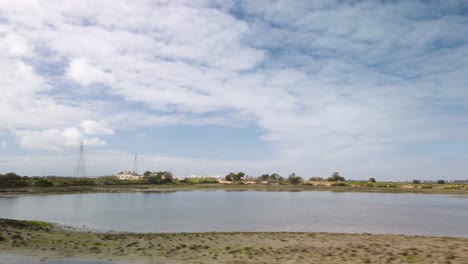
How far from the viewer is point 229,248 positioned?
24.2 meters

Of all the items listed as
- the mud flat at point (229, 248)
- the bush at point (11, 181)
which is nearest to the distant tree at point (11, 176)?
the bush at point (11, 181)

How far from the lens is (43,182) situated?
399ft

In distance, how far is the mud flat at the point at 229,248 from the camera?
21078 mm

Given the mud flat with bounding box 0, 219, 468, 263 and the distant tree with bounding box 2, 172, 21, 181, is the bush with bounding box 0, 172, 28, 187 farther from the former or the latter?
the mud flat with bounding box 0, 219, 468, 263

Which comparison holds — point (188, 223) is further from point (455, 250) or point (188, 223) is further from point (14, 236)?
point (455, 250)

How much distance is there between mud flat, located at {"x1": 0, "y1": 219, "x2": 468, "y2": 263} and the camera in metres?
21.1

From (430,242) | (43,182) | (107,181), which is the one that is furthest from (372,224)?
(107,181)

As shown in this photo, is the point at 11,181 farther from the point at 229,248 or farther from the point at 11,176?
the point at 229,248

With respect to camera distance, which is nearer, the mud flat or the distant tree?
the mud flat

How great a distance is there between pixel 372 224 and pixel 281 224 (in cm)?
1123

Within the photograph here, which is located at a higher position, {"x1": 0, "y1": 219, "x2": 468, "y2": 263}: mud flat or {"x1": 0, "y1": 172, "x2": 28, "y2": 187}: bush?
{"x1": 0, "y1": 172, "x2": 28, "y2": 187}: bush

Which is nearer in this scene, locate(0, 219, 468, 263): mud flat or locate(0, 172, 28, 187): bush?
locate(0, 219, 468, 263): mud flat

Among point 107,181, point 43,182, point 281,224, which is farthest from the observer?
point 107,181

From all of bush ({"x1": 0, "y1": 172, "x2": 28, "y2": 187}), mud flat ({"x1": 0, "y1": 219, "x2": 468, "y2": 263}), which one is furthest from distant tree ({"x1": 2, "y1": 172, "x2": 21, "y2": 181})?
mud flat ({"x1": 0, "y1": 219, "x2": 468, "y2": 263})
